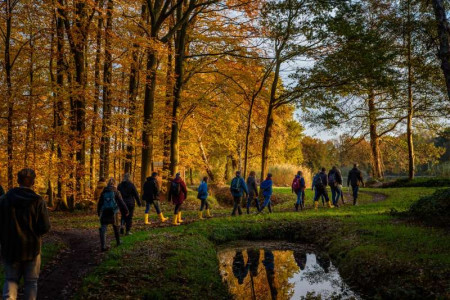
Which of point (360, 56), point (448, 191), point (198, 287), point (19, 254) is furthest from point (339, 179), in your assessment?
point (19, 254)

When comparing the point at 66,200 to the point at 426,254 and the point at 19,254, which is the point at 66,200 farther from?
the point at 426,254

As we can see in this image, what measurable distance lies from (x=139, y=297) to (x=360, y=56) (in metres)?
14.8

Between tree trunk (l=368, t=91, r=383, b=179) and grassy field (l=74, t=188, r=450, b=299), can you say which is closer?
grassy field (l=74, t=188, r=450, b=299)

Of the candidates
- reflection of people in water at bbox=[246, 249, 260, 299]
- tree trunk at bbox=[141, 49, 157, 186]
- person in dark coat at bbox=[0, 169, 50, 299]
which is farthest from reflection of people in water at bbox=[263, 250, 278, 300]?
tree trunk at bbox=[141, 49, 157, 186]

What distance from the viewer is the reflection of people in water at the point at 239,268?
948 cm

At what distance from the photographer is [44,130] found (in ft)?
63.0

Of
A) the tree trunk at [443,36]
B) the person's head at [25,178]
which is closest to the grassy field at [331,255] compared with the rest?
the person's head at [25,178]

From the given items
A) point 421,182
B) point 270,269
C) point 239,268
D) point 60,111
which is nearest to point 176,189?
point 239,268

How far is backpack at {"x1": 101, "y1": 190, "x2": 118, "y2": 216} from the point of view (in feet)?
34.0

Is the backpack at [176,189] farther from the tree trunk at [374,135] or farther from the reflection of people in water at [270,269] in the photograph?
the tree trunk at [374,135]

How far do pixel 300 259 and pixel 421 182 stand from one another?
2070 cm

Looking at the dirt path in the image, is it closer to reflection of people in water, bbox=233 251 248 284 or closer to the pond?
the pond

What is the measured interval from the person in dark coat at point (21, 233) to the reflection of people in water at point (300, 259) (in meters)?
7.03

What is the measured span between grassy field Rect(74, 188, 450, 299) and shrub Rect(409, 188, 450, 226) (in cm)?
55
